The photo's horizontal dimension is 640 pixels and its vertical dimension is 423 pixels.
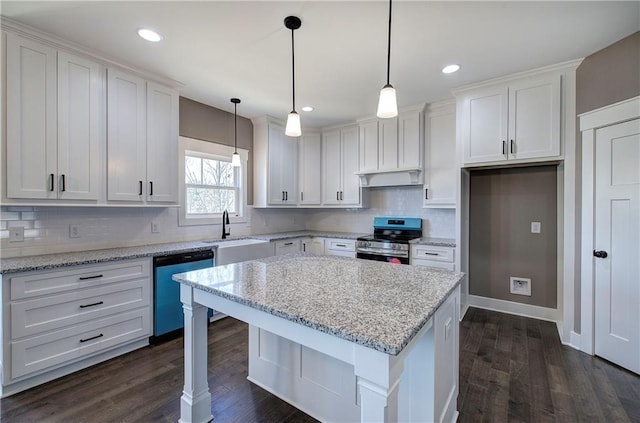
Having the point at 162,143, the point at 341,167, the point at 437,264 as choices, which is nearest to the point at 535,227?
the point at 437,264

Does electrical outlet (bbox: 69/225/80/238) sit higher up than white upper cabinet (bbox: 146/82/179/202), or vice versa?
white upper cabinet (bbox: 146/82/179/202)

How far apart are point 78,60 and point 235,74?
1.26 metres

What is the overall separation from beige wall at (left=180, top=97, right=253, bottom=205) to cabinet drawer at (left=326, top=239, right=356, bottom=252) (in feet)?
4.41

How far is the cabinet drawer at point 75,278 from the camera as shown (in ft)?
6.60

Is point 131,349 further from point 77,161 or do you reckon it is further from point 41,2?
point 41,2

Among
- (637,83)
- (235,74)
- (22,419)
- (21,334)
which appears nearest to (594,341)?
(637,83)

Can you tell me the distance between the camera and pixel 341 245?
164 inches

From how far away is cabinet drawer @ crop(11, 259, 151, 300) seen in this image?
2.01 meters

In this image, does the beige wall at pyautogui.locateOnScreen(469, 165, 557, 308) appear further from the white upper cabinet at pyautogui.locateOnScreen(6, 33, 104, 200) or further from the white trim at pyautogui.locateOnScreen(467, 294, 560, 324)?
the white upper cabinet at pyautogui.locateOnScreen(6, 33, 104, 200)

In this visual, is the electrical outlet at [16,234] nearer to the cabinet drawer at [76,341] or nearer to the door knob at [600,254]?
the cabinet drawer at [76,341]

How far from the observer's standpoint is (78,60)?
93.7 inches

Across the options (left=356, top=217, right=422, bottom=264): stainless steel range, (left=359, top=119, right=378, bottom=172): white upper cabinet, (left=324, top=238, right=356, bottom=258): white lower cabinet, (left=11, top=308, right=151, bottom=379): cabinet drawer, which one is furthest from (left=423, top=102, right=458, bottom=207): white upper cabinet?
(left=11, top=308, right=151, bottom=379): cabinet drawer

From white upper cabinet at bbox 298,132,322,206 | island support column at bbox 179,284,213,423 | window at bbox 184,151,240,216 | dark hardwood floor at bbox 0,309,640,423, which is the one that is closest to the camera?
island support column at bbox 179,284,213,423

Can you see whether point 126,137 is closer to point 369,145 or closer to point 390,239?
point 369,145
